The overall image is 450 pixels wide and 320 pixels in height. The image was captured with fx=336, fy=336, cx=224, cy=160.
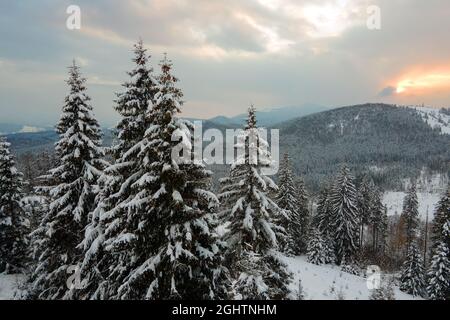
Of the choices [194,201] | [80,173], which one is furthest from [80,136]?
[194,201]

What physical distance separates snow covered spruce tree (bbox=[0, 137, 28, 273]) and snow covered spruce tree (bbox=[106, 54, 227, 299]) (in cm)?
1929

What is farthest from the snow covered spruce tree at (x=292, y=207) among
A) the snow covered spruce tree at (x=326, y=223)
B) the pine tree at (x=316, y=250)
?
the pine tree at (x=316, y=250)

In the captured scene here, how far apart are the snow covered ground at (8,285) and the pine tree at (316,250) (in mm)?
36541

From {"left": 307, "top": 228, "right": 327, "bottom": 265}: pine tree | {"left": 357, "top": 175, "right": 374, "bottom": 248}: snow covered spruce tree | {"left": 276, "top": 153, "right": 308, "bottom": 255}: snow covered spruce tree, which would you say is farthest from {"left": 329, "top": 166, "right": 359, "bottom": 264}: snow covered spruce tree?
{"left": 357, "top": 175, "right": 374, "bottom": 248}: snow covered spruce tree

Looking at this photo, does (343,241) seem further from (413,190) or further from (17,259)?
(17,259)

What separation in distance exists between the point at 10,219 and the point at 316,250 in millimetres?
38588

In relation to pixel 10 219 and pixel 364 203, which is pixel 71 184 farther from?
pixel 364 203

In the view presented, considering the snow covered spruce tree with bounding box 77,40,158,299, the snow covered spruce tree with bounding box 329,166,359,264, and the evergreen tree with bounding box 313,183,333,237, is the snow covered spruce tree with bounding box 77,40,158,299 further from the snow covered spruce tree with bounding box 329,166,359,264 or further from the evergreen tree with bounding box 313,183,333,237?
the evergreen tree with bounding box 313,183,333,237

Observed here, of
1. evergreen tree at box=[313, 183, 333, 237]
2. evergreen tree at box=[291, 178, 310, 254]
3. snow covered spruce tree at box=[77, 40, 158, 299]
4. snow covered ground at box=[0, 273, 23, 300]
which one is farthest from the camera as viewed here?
evergreen tree at box=[291, 178, 310, 254]

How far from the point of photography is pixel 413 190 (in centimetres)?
7100

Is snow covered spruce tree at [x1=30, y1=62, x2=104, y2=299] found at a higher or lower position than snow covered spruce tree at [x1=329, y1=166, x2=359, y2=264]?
higher

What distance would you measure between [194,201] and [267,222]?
12.5ft

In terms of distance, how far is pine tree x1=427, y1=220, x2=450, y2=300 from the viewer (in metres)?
37.4

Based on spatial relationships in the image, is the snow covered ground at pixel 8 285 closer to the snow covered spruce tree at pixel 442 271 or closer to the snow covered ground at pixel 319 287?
the snow covered ground at pixel 319 287
